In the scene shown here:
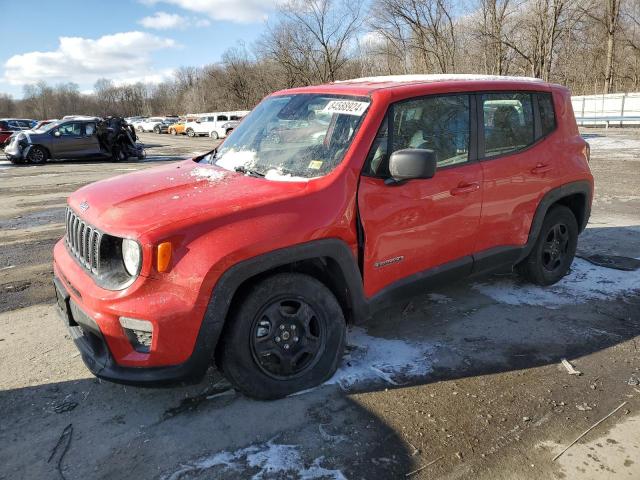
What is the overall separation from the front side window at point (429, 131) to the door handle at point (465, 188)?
18 centimetres

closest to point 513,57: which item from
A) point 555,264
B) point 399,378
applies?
point 555,264

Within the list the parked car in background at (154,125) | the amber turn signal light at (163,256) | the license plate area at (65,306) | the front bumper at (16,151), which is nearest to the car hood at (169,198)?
the amber turn signal light at (163,256)

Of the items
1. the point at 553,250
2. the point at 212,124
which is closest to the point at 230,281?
the point at 553,250

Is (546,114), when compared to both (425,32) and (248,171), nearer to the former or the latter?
(248,171)

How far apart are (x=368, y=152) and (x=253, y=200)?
826mm

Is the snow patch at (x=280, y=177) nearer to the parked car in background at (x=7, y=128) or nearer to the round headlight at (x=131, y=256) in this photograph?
the round headlight at (x=131, y=256)

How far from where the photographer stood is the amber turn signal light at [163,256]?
8.11 feet

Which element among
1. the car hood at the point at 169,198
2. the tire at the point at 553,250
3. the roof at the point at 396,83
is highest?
the roof at the point at 396,83

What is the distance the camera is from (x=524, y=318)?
4023 millimetres

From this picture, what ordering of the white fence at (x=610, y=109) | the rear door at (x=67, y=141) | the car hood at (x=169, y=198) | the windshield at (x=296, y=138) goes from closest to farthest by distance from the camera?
1. the car hood at (x=169, y=198)
2. the windshield at (x=296, y=138)
3. the rear door at (x=67, y=141)
4. the white fence at (x=610, y=109)

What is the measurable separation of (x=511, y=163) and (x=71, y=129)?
1793 centimetres

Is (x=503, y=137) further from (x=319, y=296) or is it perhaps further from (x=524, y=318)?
(x=319, y=296)

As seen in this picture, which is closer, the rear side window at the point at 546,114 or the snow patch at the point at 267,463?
the snow patch at the point at 267,463

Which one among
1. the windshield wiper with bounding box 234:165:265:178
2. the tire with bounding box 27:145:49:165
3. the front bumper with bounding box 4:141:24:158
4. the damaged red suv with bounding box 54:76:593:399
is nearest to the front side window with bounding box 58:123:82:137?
the tire with bounding box 27:145:49:165
